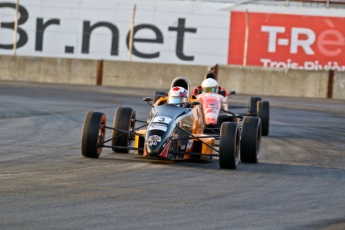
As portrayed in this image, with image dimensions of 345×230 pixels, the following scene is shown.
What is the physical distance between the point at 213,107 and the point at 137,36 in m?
22.9

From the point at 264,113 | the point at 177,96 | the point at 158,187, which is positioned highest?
the point at 177,96

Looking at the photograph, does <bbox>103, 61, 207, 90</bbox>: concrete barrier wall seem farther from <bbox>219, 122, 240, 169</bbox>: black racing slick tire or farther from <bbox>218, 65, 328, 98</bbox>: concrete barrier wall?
<bbox>219, 122, 240, 169</bbox>: black racing slick tire

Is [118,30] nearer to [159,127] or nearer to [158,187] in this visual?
[159,127]

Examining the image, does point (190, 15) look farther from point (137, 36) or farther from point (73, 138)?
point (73, 138)

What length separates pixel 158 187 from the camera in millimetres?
10047

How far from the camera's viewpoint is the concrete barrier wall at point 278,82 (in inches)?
1299

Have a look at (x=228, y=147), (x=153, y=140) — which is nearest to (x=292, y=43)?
(x=228, y=147)

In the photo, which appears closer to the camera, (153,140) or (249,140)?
(153,140)

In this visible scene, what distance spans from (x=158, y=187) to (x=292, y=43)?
29941mm

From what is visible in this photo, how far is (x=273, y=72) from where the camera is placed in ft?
109

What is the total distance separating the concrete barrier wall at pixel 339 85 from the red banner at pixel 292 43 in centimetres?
623

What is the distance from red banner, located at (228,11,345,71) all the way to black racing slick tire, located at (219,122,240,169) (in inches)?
1063

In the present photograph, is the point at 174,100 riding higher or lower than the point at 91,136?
higher

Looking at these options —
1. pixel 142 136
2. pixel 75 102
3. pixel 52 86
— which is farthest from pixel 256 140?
pixel 52 86
